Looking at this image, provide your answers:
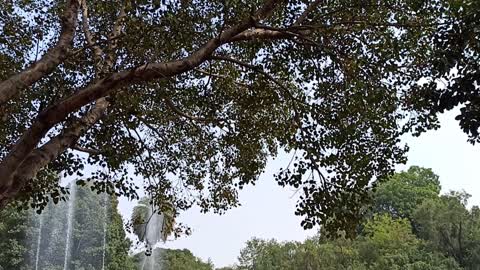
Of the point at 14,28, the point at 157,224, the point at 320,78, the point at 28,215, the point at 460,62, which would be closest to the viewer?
the point at 460,62

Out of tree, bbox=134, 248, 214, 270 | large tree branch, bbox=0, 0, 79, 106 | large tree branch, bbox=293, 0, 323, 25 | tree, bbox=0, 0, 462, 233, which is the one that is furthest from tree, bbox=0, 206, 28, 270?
large tree branch, bbox=293, 0, 323, 25

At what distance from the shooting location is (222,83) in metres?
7.39

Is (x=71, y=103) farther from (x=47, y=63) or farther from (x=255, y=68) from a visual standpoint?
(x=255, y=68)

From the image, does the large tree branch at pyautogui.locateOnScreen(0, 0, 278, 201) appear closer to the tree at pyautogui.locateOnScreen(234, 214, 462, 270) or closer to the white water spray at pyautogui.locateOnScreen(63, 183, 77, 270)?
the white water spray at pyautogui.locateOnScreen(63, 183, 77, 270)

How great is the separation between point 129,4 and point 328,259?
69.1 ft

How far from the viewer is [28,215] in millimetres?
21844

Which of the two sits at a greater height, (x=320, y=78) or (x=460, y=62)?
(x=320, y=78)

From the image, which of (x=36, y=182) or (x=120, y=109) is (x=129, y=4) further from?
(x=36, y=182)

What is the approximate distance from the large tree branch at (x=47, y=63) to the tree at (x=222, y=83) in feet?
0.04

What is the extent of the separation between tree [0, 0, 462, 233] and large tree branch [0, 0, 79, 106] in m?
0.01

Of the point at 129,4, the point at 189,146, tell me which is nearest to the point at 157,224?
the point at 189,146

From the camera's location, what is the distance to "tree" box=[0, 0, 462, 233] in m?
5.39

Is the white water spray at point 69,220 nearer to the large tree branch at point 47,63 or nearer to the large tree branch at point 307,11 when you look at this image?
the large tree branch at point 47,63

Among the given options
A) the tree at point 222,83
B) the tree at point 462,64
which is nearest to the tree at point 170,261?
the tree at point 222,83
